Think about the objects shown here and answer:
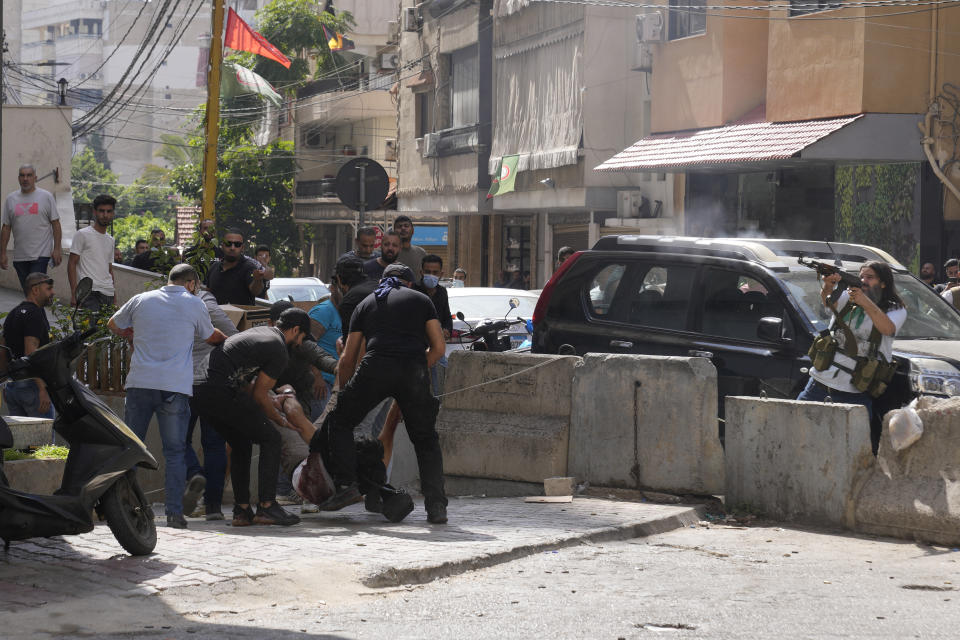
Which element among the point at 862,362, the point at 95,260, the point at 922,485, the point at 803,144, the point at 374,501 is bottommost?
the point at 374,501

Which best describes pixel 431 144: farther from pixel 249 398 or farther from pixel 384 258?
pixel 249 398

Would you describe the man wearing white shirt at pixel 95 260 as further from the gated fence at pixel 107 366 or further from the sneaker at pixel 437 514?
the sneaker at pixel 437 514

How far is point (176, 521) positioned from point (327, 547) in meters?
1.40

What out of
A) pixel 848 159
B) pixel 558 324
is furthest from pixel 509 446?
pixel 848 159

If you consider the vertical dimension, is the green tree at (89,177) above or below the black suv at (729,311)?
above

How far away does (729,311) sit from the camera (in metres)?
10.3

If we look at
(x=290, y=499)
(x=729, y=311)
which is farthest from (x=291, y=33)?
(x=729, y=311)

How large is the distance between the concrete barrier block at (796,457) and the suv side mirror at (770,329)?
0.69m

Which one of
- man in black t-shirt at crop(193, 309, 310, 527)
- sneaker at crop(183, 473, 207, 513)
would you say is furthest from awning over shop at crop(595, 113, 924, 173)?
sneaker at crop(183, 473, 207, 513)

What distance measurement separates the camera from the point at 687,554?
25.9 ft

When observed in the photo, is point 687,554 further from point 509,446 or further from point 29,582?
point 29,582

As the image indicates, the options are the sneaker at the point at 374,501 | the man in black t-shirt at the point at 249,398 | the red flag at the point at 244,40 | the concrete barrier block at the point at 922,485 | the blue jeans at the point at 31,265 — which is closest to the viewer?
the concrete barrier block at the point at 922,485

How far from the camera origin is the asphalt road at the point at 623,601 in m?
5.88

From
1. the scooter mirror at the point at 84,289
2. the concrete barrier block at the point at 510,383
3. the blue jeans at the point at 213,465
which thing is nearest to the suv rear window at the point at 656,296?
the concrete barrier block at the point at 510,383
